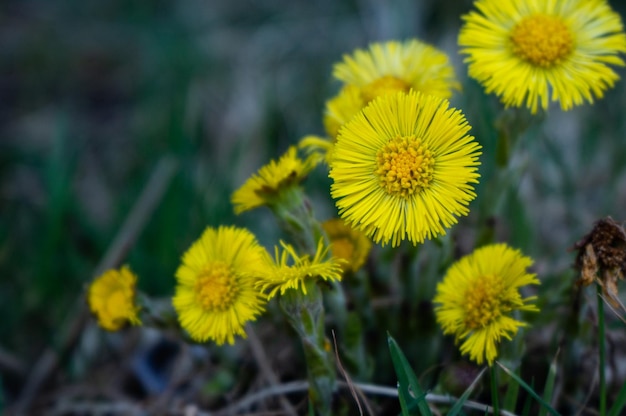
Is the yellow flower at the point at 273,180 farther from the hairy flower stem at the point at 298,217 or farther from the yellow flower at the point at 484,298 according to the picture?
the yellow flower at the point at 484,298

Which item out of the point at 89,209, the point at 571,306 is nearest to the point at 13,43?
the point at 89,209

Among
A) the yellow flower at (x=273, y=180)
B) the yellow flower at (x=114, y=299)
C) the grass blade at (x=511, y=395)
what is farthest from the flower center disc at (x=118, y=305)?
the grass blade at (x=511, y=395)

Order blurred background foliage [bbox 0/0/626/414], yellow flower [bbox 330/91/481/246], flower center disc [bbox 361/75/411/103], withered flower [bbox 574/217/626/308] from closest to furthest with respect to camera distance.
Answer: yellow flower [bbox 330/91/481/246], withered flower [bbox 574/217/626/308], flower center disc [bbox 361/75/411/103], blurred background foliage [bbox 0/0/626/414]

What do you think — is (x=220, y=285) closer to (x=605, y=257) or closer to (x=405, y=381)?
(x=405, y=381)

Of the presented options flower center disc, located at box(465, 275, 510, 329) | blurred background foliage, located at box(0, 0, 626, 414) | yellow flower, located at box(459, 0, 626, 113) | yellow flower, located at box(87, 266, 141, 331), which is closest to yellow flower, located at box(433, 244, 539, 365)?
flower center disc, located at box(465, 275, 510, 329)

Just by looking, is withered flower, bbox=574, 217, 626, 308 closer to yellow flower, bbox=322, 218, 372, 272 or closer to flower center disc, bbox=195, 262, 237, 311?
yellow flower, bbox=322, 218, 372, 272

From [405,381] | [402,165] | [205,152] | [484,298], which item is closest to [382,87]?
[402,165]
